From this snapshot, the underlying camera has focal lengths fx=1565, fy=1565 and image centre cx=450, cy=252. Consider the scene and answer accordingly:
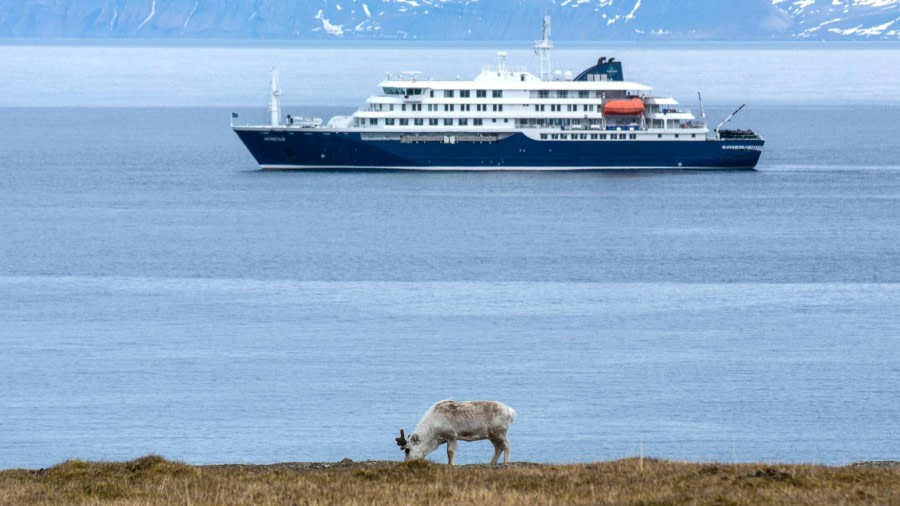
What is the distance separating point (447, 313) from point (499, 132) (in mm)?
46284

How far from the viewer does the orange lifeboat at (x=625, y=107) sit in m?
96.4

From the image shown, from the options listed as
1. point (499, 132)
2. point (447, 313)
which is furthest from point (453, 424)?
point (499, 132)

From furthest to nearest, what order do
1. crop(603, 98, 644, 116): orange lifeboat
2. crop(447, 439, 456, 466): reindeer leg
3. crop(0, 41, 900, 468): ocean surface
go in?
crop(603, 98, 644, 116): orange lifeboat → crop(0, 41, 900, 468): ocean surface → crop(447, 439, 456, 466): reindeer leg

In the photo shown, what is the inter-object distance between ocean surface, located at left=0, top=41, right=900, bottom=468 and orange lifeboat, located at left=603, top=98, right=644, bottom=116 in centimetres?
394

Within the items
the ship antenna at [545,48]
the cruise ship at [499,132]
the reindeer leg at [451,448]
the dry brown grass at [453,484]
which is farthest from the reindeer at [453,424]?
the ship antenna at [545,48]

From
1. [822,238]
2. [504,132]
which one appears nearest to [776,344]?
[822,238]

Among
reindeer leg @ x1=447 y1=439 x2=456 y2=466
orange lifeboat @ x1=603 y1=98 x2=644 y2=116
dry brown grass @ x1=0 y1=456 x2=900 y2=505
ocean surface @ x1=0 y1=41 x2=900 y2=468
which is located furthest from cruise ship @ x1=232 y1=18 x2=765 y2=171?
dry brown grass @ x1=0 y1=456 x2=900 y2=505

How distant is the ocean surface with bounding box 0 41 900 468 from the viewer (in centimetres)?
3544

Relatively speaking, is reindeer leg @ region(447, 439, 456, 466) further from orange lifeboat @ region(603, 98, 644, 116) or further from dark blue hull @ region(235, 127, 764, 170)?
orange lifeboat @ region(603, 98, 644, 116)

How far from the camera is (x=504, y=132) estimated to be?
315 feet

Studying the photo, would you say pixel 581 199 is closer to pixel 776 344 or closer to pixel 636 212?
pixel 636 212

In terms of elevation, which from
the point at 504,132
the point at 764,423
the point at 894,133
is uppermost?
the point at 894,133

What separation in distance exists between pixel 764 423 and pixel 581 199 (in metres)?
51.1

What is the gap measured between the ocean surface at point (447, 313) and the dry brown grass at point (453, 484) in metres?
9.49
